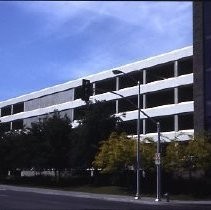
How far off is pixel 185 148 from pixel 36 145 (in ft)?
77.5

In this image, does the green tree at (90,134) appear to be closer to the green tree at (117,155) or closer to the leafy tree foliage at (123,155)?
the green tree at (117,155)

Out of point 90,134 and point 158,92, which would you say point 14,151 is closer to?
point 90,134

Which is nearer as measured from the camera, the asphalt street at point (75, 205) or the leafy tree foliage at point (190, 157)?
the asphalt street at point (75, 205)

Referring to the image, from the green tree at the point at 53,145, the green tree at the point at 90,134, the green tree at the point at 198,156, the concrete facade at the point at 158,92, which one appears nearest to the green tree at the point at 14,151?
the green tree at the point at 53,145

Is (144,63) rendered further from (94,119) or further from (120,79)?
(94,119)

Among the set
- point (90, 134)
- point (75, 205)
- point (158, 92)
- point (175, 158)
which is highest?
point (158, 92)

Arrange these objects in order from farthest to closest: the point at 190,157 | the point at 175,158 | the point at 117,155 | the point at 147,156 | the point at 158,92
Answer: the point at 158,92 < the point at 117,155 < the point at 147,156 < the point at 175,158 < the point at 190,157

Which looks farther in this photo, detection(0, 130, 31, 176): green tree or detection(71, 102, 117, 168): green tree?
detection(0, 130, 31, 176): green tree

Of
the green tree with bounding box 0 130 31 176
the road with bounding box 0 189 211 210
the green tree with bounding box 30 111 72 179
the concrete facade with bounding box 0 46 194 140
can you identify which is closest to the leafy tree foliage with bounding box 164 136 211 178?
the road with bounding box 0 189 211 210

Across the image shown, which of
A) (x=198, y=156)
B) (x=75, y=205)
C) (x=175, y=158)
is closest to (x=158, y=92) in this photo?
(x=175, y=158)

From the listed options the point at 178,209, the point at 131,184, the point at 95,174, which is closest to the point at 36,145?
the point at 95,174

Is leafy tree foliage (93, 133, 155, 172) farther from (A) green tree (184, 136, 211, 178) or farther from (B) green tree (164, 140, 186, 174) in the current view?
(A) green tree (184, 136, 211, 178)

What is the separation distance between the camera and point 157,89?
69938 mm

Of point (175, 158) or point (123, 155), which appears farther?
point (123, 155)
